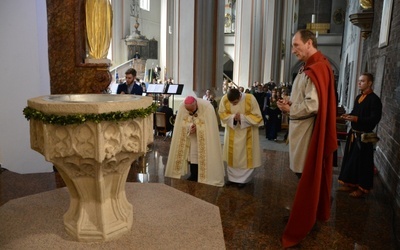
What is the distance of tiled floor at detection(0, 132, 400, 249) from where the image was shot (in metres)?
3.27

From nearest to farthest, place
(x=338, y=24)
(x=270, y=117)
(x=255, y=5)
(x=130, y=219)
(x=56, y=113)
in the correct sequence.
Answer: (x=56, y=113), (x=130, y=219), (x=270, y=117), (x=255, y=5), (x=338, y=24)

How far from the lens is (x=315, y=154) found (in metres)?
3.12

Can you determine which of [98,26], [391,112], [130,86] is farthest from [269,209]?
[98,26]

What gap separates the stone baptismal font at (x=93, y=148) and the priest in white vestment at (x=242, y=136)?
2112 millimetres

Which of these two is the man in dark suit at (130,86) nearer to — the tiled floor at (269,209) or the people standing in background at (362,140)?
the tiled floor at (269,209)

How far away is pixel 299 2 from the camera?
30.3 m

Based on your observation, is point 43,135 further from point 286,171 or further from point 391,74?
point 391,74

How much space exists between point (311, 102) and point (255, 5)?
17039 millimetres

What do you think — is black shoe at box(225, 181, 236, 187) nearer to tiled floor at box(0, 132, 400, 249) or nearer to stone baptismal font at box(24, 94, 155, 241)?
tiled floor at box(0, 132, 400, 249)

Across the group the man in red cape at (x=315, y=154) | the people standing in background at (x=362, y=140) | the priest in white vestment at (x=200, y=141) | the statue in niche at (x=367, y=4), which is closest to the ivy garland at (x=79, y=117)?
the man in red cape at (x=315, y=154)

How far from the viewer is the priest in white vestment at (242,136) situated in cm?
506

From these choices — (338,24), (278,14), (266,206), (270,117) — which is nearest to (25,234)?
(266,206)

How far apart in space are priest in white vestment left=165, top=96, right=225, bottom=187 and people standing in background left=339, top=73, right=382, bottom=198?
5.84ft

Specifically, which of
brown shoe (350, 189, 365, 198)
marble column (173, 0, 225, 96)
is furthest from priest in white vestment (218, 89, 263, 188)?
marble column (173, 0, 225, 96)
